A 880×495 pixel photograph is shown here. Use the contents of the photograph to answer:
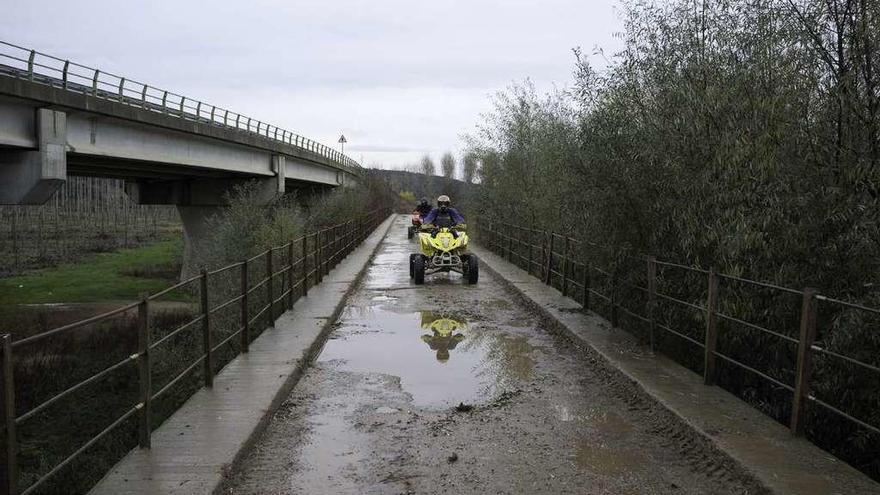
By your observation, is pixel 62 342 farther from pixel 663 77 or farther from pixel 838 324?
pixel 838 324

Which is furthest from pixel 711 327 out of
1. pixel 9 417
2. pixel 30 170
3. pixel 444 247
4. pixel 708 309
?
pixel 30 170

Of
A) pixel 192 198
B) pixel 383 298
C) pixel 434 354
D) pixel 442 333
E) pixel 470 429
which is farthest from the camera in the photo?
pixel 192 198

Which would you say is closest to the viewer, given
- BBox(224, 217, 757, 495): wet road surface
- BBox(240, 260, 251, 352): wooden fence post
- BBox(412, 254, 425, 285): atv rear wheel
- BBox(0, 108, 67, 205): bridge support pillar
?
BBox(224, 217, 757, 495): wet road surface

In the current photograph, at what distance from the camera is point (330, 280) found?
15.6m

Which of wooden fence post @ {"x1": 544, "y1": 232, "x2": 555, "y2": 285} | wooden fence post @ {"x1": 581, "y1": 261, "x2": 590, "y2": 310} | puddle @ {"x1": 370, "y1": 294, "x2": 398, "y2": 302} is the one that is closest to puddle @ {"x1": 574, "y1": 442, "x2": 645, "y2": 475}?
wooden fence post @ {"x1": 581, "y1": 261, "x2": 590, "y2": 310}

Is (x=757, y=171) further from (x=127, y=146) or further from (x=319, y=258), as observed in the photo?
(x=127, y=146)

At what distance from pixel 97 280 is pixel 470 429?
33.0m

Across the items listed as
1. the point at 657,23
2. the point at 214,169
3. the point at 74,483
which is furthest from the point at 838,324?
the point at 214,169

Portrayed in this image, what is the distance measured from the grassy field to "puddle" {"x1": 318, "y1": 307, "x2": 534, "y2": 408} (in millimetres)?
21556

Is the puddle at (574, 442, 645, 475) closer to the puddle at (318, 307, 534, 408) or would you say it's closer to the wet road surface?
the wet road surface

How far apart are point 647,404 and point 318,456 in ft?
9.63

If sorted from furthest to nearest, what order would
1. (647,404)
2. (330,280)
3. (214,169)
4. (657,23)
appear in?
(214,169), (330,280), (657,23), (647,404)

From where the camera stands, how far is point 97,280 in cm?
3431

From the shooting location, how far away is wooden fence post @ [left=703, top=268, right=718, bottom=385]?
651 centimetres
